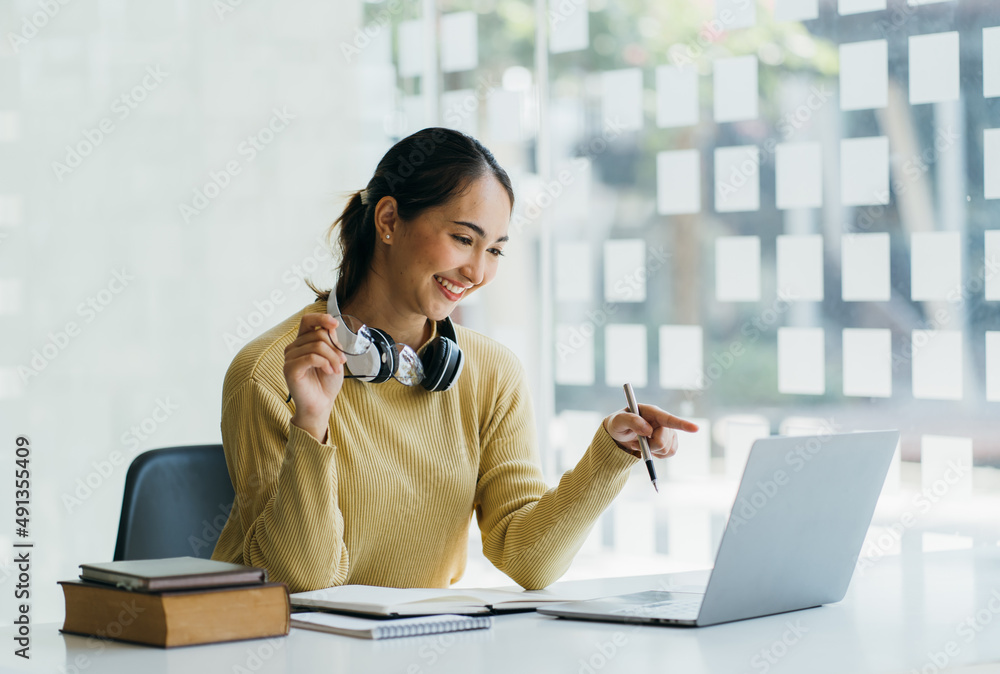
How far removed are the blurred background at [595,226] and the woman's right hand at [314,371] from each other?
1.65 metres

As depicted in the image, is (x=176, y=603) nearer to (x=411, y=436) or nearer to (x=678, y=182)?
(x=411, y=436)

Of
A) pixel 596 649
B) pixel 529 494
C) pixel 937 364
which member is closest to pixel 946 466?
pixel 937 364

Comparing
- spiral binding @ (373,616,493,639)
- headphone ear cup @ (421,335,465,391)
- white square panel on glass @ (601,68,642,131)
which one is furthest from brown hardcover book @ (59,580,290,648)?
white square panel on glass @ (601,68,642,131)

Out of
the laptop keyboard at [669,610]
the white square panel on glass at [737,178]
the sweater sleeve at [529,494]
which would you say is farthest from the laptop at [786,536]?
the white square panel on glass at [737,178]

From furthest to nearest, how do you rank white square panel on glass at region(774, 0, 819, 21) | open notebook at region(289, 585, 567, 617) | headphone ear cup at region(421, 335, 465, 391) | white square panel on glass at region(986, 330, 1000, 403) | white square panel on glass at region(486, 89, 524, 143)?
white square panel on glass at region(486, 89, 524, 143) → white square panel on glass at region(774, 0, 819, 21) → white square panel on glass at region(986, 330, 1000, 403) → headphone ear cup at region(421, 335, 465, 391) → open notebook at region(289, 585, 567, 617)

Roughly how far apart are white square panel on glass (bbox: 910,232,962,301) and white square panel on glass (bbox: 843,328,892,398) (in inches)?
5.7

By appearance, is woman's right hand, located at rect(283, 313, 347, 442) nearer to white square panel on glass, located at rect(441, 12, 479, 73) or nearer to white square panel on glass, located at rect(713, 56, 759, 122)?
white square panel on glass, located at rect(713, 56, 759, 122)

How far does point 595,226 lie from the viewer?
10.7 feet

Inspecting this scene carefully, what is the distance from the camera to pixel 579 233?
3314 millimetres

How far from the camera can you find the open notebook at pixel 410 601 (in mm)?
1216

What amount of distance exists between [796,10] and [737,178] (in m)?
0.47

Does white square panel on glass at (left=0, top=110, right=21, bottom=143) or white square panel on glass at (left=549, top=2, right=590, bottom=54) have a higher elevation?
white square panel on glass at (left=549, top=2, right=590, bottom=54)

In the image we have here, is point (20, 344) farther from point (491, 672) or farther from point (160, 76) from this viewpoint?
point (491, 672)

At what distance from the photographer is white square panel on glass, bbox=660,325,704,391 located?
9.80 feet
